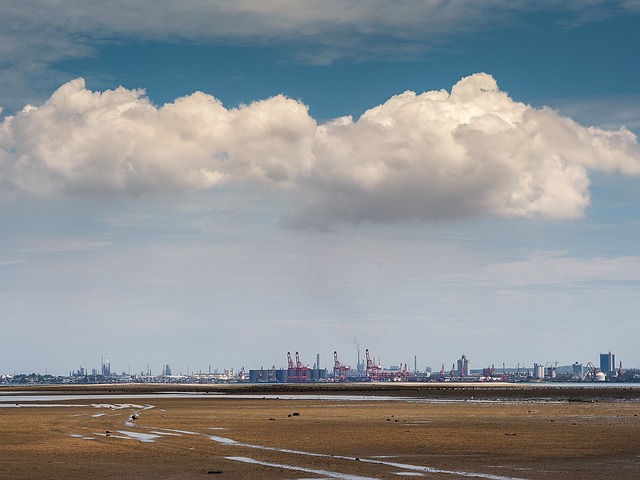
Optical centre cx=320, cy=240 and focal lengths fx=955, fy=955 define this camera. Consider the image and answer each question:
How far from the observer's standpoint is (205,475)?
3219cm

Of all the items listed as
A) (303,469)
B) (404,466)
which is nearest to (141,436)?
(303,469)

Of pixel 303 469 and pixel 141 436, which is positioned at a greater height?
pixel 303 469

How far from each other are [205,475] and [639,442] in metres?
23.2

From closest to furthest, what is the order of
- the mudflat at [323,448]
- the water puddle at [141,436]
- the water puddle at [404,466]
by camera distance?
the water puddle at [404,466] → the mudflat at [323,448] → the water puddle at [141,436]

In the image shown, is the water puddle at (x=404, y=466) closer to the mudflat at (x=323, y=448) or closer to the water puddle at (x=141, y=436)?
the mudflat at (x=323, y=448)

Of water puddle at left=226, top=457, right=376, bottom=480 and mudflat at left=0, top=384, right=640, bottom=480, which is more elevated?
water puddle at left=226, top=457, right=376, bottom=480

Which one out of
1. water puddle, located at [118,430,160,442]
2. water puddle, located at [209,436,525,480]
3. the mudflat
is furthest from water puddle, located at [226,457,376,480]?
water puddle, located at [118,430,160,442]

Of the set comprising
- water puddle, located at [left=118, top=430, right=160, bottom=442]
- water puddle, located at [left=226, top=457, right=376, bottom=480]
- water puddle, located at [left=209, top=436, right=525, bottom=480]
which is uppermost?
water puddle, located at [left=226, top=457, right=376, bottom=480]

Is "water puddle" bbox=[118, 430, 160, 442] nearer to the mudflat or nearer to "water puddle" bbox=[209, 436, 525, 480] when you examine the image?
the mudflat

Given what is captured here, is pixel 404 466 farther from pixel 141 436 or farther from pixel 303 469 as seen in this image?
pixel 141 436

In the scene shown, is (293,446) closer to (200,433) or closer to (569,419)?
(200,433)

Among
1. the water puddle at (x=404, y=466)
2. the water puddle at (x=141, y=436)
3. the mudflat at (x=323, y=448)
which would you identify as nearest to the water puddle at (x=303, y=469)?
the mudflat at (x=323, y=448)

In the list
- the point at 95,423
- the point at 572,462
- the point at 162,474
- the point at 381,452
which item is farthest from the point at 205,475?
the point at 95,423

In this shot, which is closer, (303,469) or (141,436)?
(303,469)
